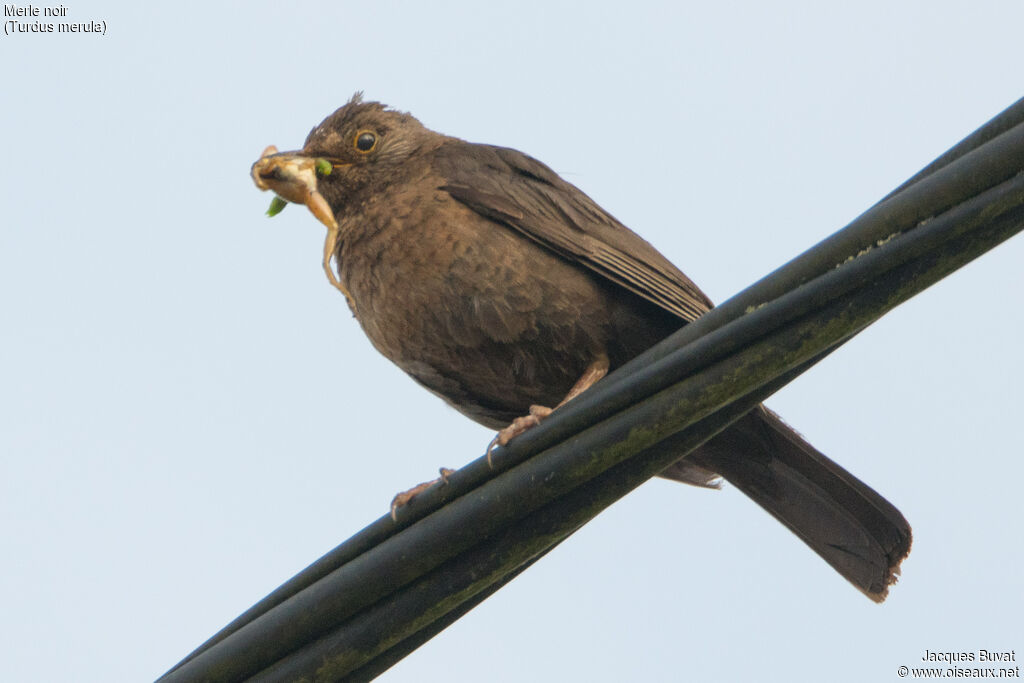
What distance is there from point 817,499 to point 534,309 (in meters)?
1.17

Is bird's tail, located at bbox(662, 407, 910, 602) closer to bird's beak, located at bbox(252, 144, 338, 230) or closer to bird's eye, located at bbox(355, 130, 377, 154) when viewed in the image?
bird's beak, located at bbox(252, 144, 338, 230)

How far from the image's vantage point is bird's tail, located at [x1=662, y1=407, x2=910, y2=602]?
4.25m

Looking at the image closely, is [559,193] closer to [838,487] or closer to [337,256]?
[337,256]

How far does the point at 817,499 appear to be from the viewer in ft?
14.4

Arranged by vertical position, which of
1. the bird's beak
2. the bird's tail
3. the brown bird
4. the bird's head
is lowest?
the bird's tail

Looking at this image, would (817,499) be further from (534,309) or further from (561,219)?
(561,219)

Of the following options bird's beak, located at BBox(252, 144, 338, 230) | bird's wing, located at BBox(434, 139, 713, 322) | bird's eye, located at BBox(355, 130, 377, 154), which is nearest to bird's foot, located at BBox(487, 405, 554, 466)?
bird's wing, located at BBox(434, 139, 713, 322)

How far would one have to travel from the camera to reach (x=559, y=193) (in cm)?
477

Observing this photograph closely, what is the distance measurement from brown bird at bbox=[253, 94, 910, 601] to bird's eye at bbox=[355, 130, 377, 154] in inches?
17.5

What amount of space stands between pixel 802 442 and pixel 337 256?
186 centimetres

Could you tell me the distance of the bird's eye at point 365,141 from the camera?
5.23 m

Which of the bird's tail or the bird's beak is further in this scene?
the bird's beak

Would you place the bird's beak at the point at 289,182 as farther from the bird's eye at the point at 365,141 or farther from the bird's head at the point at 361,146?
the bird's eye at the point at 365,141

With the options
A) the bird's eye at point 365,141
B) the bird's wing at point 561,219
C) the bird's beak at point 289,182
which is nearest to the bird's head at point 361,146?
the bird's eye at point 365,141
